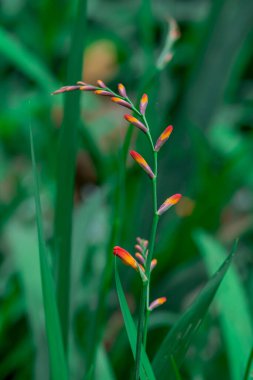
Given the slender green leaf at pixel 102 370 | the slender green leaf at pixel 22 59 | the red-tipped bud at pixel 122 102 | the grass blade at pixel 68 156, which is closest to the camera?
the red-tipped bud at pixel 122 102

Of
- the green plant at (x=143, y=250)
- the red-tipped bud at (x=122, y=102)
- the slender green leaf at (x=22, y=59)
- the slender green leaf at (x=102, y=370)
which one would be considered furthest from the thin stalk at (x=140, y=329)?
the slender green leaf at (x=22, y=59)

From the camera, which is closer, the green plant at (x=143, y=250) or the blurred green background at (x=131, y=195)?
the green plant at (x=143, y=250)

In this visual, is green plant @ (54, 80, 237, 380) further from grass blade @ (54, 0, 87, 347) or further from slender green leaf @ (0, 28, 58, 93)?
slender green leaf @ (0, 28, 58, 93)

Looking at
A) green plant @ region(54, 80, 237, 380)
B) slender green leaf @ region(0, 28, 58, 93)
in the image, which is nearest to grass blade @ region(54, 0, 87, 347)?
green plant @ region(54, 80, 237, 380)

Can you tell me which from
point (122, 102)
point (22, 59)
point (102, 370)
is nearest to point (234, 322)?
point (102, 370)

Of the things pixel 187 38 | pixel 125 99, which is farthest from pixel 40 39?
pixel 125 99

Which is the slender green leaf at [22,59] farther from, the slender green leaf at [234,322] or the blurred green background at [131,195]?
the slender green leaf at [234,322]

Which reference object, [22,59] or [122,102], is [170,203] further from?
[22,59]
